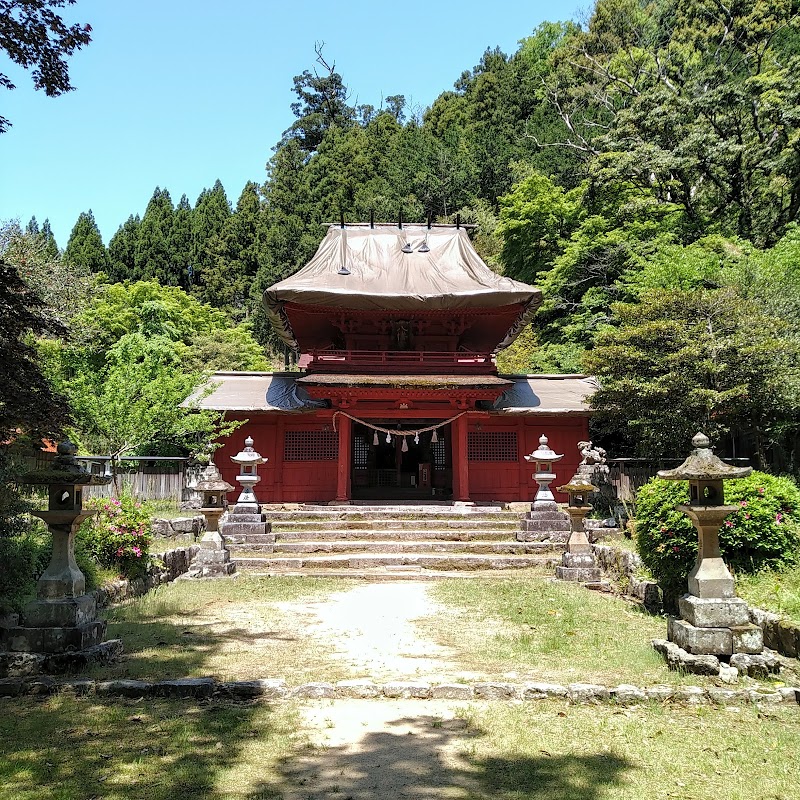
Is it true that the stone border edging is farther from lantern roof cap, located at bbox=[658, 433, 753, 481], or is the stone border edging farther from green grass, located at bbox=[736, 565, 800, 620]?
lantern roof cap, located at bbox=[658, 433, 753, 481]

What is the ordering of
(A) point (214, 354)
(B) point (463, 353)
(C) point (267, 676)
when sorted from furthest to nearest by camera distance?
1. (A) point (214, 354)
2. (B) point (463, 353)
3. (C) point (267, 676)

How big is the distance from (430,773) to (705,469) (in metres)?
4.09

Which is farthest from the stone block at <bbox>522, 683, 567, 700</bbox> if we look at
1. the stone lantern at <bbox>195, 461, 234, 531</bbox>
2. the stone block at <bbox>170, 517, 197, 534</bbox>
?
the stone block at <bbox>170, 517, 197, 534</bbox>

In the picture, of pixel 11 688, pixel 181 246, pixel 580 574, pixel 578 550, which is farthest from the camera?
pixel 181 246

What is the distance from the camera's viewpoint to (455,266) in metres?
21.0

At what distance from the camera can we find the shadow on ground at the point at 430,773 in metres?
3.77

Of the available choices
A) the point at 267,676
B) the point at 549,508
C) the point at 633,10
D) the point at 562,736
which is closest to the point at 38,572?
the point at 267,676

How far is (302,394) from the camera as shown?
64.3ft

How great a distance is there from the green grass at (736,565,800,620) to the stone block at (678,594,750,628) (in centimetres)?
48

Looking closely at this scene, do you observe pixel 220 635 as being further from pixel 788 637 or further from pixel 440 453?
pixel 440 453

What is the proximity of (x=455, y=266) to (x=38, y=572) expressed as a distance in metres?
15.5

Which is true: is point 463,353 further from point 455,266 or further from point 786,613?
point 786,613

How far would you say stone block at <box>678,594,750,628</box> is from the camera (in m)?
6.18

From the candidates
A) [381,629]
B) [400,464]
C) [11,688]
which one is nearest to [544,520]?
[381,629]
